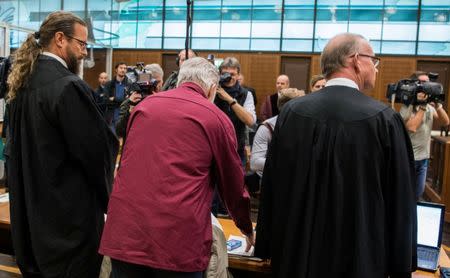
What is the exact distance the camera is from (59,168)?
5.55 ft

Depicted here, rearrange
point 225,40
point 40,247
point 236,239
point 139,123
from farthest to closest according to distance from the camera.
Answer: point 225,40
point 236,239
point 40,247
point 139,123

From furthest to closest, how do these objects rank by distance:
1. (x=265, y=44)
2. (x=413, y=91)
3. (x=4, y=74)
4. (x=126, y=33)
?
(x=126, y=33) → (x=265, y=44) → (x=413, y=91) → (x=4, y=74)

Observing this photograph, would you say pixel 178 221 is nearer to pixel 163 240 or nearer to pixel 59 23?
pixel 163 240

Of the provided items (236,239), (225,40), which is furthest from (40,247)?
(225,40)

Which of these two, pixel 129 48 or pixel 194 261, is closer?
pixel 194 261

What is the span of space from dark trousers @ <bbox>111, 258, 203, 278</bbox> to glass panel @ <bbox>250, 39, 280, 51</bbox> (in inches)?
360

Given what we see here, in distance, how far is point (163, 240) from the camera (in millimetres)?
1422

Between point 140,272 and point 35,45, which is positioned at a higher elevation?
point 35,45

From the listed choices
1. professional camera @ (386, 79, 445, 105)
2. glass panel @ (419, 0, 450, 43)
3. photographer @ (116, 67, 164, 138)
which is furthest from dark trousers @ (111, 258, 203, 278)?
glass panel @ (419, 0, 450, 43)

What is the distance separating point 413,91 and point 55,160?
2990 mm

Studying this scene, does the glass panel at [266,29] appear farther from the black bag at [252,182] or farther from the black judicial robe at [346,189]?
the black judicial robe at [346,189]

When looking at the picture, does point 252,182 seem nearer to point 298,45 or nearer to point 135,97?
point 135,97

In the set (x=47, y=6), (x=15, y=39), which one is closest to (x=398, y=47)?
(x=15, y=39)

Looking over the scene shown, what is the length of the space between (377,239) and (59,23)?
1.46 metres
